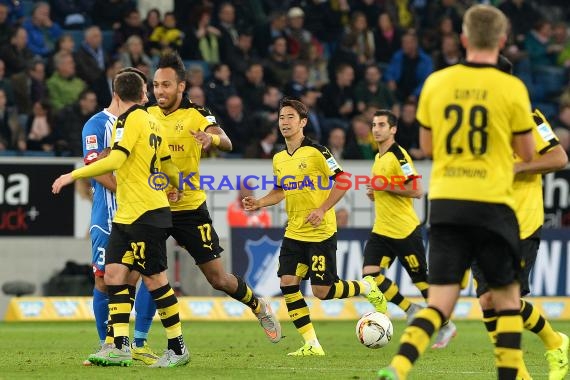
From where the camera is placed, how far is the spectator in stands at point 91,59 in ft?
67.2

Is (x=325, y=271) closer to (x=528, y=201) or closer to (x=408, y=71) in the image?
(x=528, y=201)

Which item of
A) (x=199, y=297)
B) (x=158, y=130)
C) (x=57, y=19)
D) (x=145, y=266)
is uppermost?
(x=57, y=19)

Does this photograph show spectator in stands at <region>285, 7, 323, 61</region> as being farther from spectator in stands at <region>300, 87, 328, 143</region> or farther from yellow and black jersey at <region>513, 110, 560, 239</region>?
yellow and black jersey at <region>513, 110, 560, 239</region>

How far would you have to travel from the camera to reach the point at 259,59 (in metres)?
22.8

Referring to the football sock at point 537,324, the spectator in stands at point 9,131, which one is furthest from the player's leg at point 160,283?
the spectator in stands at point 9,131

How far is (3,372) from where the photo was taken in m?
9.87

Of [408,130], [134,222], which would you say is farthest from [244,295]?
[408,130]

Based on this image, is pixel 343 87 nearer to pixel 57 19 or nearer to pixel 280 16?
pixel 280 16

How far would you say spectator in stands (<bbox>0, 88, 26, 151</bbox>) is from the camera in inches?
756

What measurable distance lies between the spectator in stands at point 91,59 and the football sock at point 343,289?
8.66 meters

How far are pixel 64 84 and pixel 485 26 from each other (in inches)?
552

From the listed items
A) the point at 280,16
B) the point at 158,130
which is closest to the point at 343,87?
the point at 280,16

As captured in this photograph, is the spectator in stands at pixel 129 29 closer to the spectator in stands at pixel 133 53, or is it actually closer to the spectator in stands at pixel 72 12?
the spectator in stands at pixel 133 53

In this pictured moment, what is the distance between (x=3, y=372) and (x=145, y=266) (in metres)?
1.39
